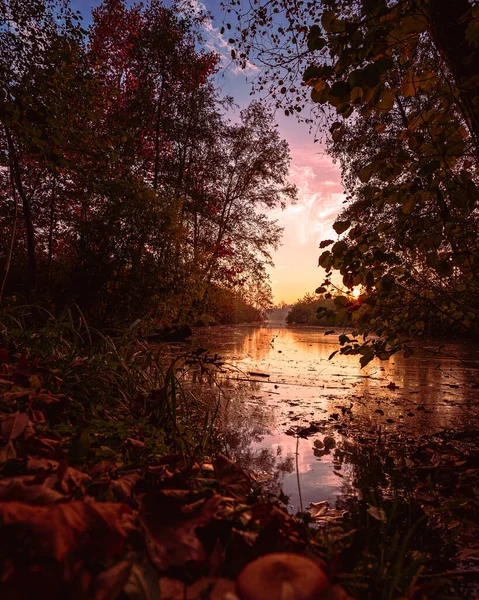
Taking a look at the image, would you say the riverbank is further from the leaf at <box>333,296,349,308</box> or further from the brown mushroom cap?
the leaf at <box>333,296,349,308</box>

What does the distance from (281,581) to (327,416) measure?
11.3 feet

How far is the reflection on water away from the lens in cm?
239

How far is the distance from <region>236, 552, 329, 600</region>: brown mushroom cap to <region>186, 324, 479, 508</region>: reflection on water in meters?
1.57

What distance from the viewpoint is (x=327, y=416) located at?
3.78m

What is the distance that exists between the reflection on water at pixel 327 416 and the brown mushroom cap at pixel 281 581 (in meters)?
1.57

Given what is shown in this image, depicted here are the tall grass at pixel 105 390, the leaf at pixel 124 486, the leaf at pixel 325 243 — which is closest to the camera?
the leaf at pixel 124 486

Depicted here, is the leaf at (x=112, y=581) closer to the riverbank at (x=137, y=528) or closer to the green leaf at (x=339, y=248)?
the riverbank at (x=137, y=528)

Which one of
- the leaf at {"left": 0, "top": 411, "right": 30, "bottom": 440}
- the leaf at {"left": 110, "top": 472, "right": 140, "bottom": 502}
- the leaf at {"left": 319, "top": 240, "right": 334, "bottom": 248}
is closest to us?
the leaf at {"left": 110, "top": 472, "right": 140, "bottom": 502}

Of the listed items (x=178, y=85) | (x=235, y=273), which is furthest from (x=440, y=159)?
(x=235, y=273)

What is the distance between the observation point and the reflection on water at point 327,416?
239cm

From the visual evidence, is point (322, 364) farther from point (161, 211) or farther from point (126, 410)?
point (126, 410)

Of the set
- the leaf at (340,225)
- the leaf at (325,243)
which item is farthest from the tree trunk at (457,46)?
the leaf at (325,243)

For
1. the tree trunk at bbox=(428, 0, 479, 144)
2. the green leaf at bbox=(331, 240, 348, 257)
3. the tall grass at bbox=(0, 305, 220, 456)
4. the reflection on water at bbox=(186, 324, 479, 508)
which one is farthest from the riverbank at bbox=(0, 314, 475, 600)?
the tree trunk at bbox=(428, 0, 479, 144)

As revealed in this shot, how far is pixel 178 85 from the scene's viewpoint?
453 inches
